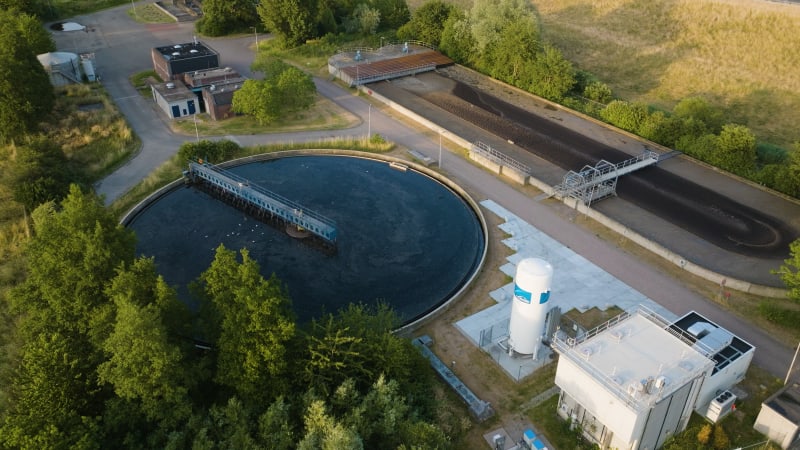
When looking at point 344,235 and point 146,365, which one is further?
point 344,235

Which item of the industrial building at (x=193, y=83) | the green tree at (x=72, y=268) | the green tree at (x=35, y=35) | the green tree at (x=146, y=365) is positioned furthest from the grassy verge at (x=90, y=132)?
the green tree at (x=146, y=365)

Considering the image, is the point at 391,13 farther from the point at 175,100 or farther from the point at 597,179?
the point at 597,179

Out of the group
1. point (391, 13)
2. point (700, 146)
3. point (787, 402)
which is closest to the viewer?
point (787, 402)

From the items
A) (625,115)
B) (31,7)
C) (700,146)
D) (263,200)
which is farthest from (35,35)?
(700,146)

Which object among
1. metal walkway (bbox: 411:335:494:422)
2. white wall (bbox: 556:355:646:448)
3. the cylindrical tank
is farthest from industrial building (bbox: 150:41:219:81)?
white wall (bbox: 556:355:646:448)

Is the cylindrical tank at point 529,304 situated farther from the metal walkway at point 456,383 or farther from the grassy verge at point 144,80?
the grassy verge at point 144,80

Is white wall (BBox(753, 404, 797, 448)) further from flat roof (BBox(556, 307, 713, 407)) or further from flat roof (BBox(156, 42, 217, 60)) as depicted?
flat roof (BBox(156, 42, 217, 60))
